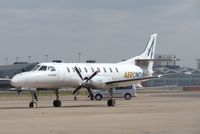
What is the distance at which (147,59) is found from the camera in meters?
48.3

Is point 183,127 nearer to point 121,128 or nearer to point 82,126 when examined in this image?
point 121,128

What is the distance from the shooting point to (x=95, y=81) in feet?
133

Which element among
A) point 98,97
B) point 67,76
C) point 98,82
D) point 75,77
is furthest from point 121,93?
point 67,76

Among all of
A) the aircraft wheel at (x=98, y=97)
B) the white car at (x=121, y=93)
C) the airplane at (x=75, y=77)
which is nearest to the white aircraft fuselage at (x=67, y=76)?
Answer: the airplane at (x=75, y=77)

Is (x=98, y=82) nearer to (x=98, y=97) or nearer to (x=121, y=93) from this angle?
(x=98, y=97)

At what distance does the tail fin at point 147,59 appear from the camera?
156 feet

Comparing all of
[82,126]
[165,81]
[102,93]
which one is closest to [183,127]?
[82,126]

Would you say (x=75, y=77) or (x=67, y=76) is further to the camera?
(x=75, y=77)

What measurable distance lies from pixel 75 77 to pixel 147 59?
983 centimetres

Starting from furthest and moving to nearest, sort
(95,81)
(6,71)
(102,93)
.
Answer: (6,71)
(102,93)
(95,81)

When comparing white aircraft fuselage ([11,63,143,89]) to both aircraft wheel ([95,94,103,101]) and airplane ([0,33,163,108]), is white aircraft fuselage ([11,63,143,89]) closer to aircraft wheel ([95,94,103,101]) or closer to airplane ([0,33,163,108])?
airplane ([0,33,163,108])

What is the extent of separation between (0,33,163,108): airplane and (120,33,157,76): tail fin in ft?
5.46

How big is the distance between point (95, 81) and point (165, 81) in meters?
137

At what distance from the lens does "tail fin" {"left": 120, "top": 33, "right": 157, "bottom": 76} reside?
47594mm
